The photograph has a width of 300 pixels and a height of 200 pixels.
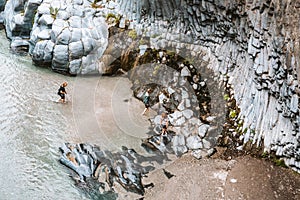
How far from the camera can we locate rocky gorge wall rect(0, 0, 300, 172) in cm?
1592

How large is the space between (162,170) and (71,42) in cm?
1013

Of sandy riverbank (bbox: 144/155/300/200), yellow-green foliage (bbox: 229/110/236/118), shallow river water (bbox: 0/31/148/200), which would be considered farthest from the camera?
yellow-green foliage (bbox: 229/110/236/118)

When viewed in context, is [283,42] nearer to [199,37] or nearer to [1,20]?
[199,37]

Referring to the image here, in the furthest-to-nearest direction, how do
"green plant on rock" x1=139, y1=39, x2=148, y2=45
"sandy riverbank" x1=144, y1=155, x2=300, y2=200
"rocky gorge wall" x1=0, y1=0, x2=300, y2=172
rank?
"green plant on rock" x1=139, y1=39, x2=148, y2=45 < "rocky gorge wall" x1=0, y1=0, x2=300, y2=172 < "sandy riverbank" x1=144, y1=155, x2=300, y2=200

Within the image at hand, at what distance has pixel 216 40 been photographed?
2083 centimetres

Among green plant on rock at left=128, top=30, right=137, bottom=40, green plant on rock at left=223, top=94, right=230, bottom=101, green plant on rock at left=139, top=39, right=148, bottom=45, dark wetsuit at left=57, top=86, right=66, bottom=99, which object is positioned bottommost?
dark wetsuit at left=57, top=86, right=66, bottom=99

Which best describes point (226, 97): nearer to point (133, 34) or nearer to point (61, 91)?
point (133, 34)

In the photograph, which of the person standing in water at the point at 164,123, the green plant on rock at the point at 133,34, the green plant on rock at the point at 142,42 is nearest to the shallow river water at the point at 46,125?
the person standing in water at the point at 164,123

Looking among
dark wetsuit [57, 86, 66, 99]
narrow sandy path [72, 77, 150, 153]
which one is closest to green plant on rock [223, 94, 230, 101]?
narrow sandy path [72, 77, 150, 153]

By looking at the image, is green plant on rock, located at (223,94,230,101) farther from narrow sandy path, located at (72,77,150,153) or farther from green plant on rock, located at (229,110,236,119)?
narrow sandy path, located at (72,77,150,153)

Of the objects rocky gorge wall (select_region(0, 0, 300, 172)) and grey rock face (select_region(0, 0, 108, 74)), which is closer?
rocky gorge wall (select_region(0, 0, 300, 172))

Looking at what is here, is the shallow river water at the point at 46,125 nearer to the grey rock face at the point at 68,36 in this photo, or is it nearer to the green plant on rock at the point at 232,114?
the grey rock face at the point at 68,36

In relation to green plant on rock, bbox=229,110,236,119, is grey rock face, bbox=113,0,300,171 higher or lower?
higher

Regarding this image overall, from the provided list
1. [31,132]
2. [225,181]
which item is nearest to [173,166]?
[225,181]
